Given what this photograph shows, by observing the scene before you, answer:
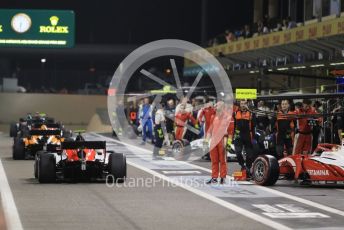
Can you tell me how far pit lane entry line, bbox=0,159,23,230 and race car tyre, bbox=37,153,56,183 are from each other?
68cm

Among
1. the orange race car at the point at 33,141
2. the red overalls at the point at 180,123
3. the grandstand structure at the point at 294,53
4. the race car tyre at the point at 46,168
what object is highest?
the grandstand structure at the point at 294,53

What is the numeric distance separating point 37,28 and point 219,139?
87.9 feet

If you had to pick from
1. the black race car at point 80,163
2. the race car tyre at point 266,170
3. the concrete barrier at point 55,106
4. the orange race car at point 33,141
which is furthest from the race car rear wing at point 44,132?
the concrete barrier at point 55,106

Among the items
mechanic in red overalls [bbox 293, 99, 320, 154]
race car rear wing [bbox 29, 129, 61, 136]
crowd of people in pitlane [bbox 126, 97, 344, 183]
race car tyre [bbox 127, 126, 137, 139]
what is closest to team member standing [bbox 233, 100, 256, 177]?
crowd of people in pitlane [bbox 126, 97, 344, 183]

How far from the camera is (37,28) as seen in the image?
41688 millimetres

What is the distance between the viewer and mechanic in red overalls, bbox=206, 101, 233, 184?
16438 millimetres

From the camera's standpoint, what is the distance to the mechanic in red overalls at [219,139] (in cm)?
1644

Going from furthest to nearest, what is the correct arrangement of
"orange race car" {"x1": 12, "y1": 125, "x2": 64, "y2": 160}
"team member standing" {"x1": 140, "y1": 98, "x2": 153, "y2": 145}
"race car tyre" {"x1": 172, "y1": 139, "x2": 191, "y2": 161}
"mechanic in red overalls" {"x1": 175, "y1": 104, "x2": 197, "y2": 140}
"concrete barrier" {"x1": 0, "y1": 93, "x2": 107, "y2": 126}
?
"concrete barrier" {"x1": 0, "y1": 93, "x2": 107, "y2": 126} → "team member standing" {"x1": 140, "y1": 98, "x2": 153, "y2": 145} → "mechanic in red overalls" {"x1": 175, "y1": 104, "x2": 197, "y2": 140} → "race car tyre" {"x1": 172, "y1": 139, "x2": 191, "y2": 161} → "orange race car" {"x1": 12, "y1": 125, "x2": 64, "y2": 160}

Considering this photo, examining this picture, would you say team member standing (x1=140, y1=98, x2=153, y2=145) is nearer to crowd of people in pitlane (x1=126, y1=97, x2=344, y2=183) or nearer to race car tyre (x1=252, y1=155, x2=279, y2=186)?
crowd of people in pitlane (x1=126, y1=97, x2=344, y2=183)

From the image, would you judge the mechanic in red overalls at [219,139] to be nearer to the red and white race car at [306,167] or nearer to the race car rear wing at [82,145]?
the red and white race car at [306,167]

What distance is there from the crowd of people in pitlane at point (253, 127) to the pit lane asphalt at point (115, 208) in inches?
65.5

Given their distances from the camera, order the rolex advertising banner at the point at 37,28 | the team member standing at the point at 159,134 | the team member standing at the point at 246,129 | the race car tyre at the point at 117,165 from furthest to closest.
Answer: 1. the rolex advertising banner at the point at 37,28
2. the team member standing at the point at 159,134
3. the team member standing at the point at 246,129
4. the race car tyre at the point at 117,165

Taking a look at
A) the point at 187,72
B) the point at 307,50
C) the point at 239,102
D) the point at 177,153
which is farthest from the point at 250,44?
the point at 239,102

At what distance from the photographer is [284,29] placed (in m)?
34.5
